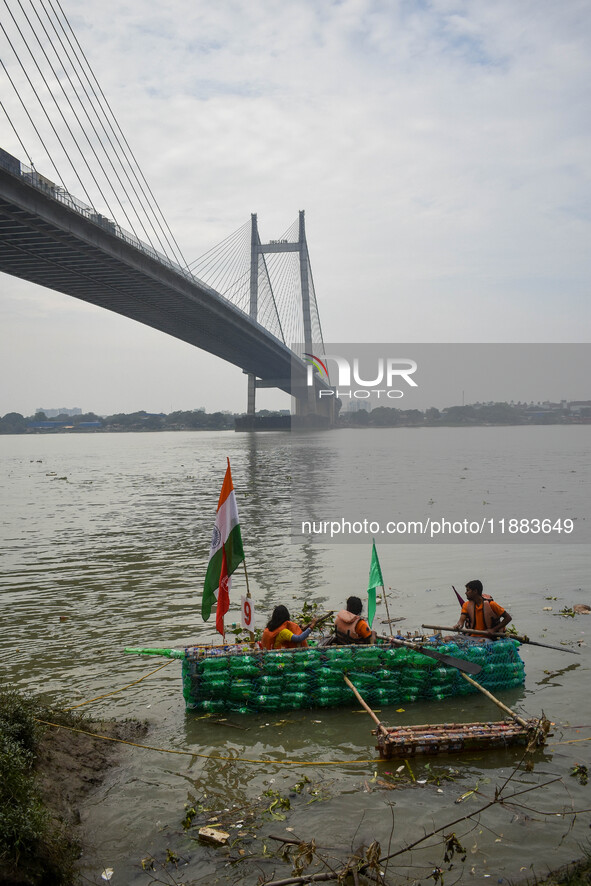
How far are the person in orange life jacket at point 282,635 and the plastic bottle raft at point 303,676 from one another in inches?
9.2

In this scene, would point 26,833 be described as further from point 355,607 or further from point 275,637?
point 355,607

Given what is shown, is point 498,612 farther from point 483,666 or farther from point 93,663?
point 93,663

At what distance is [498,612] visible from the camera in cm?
787

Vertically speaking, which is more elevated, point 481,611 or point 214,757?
point 481,611

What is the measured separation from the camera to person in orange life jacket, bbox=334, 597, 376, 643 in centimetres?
723

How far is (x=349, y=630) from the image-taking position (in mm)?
7277

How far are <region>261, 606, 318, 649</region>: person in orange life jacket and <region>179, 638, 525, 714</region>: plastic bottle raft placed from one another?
0.77ft

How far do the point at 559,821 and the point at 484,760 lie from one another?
0.92 m

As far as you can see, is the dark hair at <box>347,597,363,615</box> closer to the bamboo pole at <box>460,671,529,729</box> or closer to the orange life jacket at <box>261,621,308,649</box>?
the orange life jacket at <box>261,621,308,649</box>

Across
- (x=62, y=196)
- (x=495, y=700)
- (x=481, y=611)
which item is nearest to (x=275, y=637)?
(x=495, y=700)

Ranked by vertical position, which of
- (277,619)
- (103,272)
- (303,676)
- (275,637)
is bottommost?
(303,676)

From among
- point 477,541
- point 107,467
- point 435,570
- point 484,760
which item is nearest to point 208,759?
point 484,760

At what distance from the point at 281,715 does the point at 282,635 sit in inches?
28.7

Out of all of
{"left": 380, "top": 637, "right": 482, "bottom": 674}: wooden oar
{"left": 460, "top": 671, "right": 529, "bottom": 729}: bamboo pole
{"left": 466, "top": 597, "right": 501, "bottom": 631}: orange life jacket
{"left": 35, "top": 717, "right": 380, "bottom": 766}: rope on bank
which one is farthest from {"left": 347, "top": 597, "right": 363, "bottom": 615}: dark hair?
{"left": 35, "top": 717, "right": 380, "bottom": 766}: rope on bank
